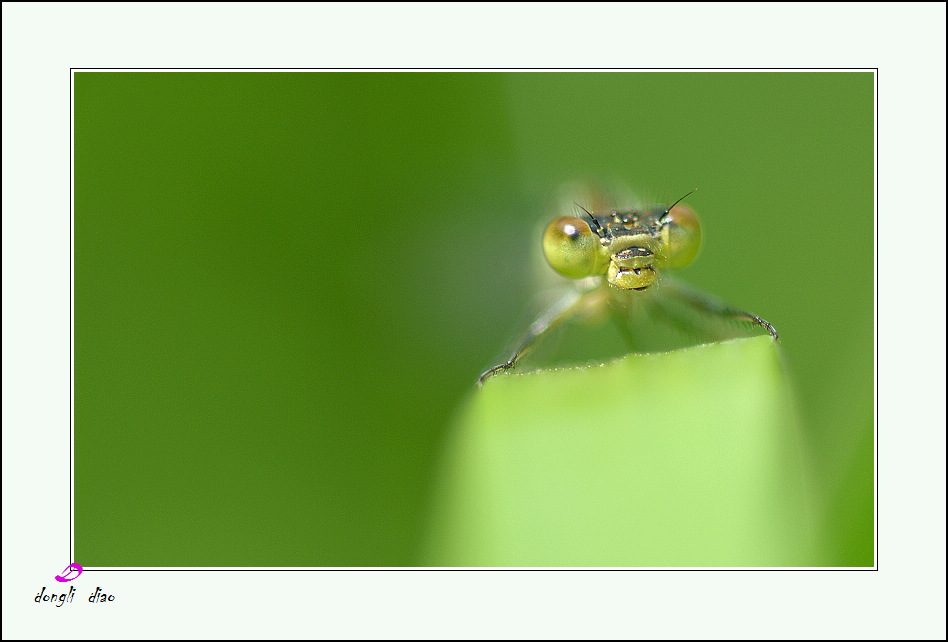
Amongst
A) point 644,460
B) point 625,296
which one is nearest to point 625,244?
point 625,296

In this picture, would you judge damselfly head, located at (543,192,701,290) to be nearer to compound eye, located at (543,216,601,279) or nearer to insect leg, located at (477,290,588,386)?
compound eye, located at (543,216,601,279)

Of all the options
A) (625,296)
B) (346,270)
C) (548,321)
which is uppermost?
Answer: (346,270)

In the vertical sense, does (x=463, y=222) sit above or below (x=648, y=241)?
above

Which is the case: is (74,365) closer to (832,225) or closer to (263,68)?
(263,68)

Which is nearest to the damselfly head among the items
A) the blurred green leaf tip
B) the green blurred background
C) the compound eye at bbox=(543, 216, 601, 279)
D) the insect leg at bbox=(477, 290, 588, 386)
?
the compound eye at bbox=(543, 216, 601, 279)

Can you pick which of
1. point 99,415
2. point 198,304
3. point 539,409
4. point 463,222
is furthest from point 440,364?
point 539,409

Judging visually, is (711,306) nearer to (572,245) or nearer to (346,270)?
(572,245)

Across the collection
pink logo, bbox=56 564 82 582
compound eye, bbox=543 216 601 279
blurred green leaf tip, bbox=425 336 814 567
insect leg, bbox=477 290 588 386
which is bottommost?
pink logo, bbox=56 564 82 582
